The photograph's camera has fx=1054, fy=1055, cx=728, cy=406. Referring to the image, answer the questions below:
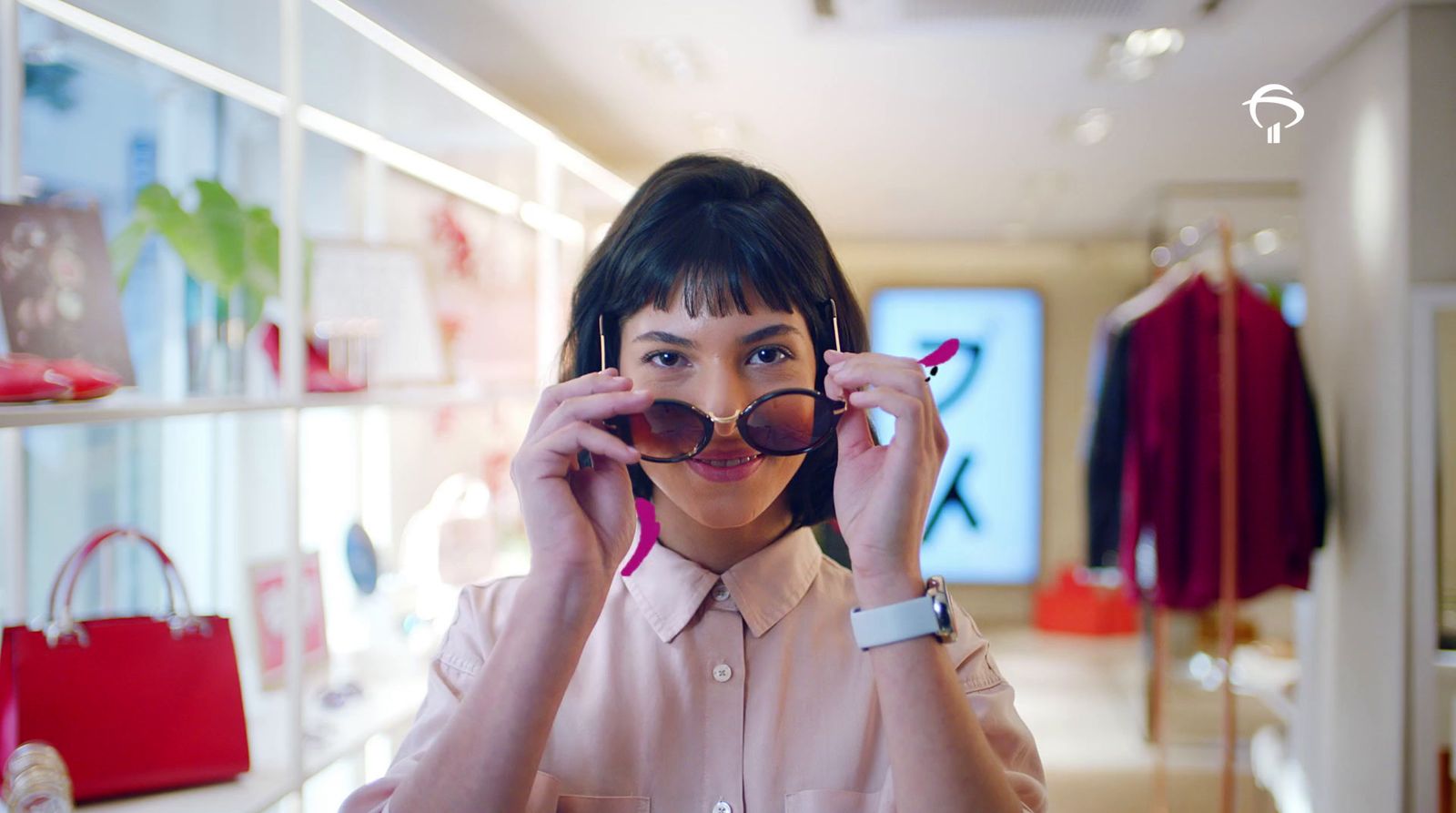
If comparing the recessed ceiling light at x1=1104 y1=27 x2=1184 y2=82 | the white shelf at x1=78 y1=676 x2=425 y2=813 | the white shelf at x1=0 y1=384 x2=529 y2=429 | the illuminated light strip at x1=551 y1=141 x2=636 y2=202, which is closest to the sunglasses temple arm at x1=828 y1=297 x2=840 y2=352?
the white shelf at x1=0 y1=384 x2=529 y2=429

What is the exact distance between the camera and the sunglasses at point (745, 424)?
83cm

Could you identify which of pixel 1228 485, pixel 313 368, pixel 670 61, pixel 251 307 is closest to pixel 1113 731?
pixel 1228 485

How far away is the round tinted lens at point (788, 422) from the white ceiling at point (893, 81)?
0.67 meters

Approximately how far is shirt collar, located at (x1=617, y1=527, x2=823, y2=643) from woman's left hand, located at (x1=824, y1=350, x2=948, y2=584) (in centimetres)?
12

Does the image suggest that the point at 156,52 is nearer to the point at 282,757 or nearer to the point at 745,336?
the point at 282,757

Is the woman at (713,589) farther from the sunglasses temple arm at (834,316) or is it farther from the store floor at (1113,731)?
the store floor at (1113,731)

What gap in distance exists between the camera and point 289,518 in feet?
5.05

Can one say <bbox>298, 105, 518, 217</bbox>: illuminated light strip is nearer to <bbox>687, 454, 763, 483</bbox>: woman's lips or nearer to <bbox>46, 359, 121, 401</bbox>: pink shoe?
<bbox>46, 359, 121, 401</bbox>: pink shoe

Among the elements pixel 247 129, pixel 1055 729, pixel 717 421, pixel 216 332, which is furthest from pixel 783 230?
pixel 1055 729

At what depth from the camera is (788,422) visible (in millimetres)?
844

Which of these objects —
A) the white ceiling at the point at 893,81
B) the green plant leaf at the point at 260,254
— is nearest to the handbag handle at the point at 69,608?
the green plant leaf at the point at 260,254

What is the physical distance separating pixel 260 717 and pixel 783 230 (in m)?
1.25

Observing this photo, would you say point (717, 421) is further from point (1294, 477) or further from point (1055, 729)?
point (1055, 729)

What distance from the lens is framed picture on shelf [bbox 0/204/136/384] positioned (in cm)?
113
